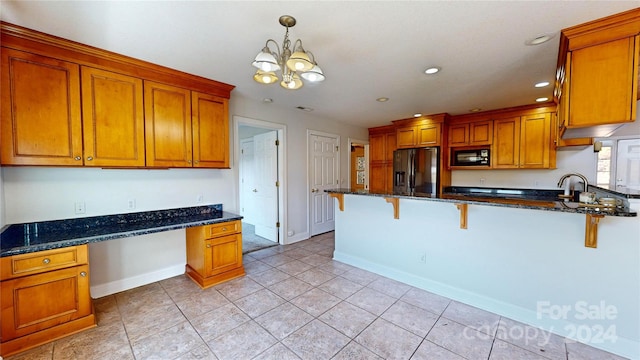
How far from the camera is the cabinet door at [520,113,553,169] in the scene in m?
4.00

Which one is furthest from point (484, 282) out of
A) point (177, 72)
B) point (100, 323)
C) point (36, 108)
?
point (36, 108)

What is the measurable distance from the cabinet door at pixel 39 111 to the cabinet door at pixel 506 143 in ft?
19.2

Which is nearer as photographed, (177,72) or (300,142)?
(177,72)

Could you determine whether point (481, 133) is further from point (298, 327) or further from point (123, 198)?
point (123, 198)

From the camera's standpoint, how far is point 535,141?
4078 mm

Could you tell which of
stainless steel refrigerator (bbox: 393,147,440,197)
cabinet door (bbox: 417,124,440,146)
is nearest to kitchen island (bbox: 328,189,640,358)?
stainless steel refrigerator (bbox: 393,147,440,197)

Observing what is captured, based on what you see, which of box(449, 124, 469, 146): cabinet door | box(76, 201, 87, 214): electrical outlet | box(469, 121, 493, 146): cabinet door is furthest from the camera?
box(449, 124, 469, 146): cabinet door

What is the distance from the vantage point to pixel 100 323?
2.09 meters

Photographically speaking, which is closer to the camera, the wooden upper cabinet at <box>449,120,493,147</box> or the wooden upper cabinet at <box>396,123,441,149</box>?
the wooden upper cabinet at <box>449,120,493,147</box>

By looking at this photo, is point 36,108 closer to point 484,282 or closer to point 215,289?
point 215,289

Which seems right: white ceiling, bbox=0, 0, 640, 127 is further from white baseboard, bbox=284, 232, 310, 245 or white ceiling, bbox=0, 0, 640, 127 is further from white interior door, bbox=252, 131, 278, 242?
white baseboard, bbox=284, 232, 310, 245

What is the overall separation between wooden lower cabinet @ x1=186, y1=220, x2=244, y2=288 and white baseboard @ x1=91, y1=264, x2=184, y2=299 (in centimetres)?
17

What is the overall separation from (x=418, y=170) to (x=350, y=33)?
3557 mm

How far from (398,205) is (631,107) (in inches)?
76.3
